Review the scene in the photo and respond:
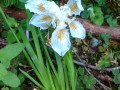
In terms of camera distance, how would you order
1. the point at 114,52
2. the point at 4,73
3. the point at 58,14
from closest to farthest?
1. the point at 4,73
2. the point at 58,14
3. the point at 114,52

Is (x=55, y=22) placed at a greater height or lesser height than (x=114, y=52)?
greater

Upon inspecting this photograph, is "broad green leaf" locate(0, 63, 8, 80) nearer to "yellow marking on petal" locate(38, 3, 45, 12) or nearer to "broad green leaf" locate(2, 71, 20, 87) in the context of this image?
"broad green leaf" locate(2, 71, 20, 87)

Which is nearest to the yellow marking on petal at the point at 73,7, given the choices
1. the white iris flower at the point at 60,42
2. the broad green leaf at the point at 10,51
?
the white iris flower at the point at 60,42

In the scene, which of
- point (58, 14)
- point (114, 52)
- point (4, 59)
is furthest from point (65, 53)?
point (114, 52)

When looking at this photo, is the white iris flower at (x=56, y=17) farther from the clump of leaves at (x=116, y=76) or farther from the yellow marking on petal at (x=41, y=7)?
the clump of leaves at (x=116, y=76)

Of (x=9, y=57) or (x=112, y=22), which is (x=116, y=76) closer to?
(x=112, y=22)

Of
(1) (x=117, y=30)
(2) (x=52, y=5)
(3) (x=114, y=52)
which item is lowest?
(3) (x=114, y=52)

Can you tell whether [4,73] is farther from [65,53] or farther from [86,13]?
[86,13]
